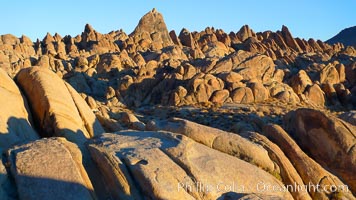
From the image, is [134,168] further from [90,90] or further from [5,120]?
[90,90]

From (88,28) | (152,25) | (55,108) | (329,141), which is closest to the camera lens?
(55,108)

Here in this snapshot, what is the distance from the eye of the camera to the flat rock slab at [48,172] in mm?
10273

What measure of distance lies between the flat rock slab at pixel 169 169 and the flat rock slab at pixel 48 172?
2.63 ft

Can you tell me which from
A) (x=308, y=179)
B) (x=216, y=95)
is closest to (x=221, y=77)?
(x=216, y=95)

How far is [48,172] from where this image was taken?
1075cm

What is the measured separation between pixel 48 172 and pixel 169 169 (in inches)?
119

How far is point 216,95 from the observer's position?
43.1 m

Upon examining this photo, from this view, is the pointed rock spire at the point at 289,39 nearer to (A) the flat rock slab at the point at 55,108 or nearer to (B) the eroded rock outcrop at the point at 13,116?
A: (A) the flat rock slab at the point at 55,108

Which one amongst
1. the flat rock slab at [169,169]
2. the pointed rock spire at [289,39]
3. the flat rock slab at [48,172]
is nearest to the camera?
the flat rock slab at [48,172]

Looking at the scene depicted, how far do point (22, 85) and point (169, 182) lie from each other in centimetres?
891

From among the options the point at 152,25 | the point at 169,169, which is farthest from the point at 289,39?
the point at 169,169

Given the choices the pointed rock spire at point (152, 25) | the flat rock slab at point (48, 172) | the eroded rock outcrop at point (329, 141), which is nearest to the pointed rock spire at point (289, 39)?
the pointed rock spire at point (152, 25)

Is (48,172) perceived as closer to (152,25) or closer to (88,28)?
(88,28)

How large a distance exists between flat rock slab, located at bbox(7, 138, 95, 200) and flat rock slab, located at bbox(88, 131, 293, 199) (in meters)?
0.80
